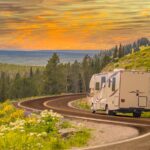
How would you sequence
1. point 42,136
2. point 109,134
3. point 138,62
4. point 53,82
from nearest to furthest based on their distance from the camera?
point 42,136, point 109,134, point 138,62, point 53,82

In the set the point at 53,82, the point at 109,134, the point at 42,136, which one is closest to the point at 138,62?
the point at 109,134

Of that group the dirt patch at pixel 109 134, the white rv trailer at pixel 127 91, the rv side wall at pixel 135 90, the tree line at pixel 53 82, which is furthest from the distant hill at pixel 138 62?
the tree line at pixel 53 82

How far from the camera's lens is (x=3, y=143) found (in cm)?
1463

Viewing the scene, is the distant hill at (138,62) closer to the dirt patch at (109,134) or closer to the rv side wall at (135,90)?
the rv side wall at (135,90)

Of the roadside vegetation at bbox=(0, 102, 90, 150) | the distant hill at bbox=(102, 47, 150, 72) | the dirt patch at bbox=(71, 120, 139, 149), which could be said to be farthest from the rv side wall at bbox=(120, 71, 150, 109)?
the distant hill at bbox=(102, 47, 150, 72)

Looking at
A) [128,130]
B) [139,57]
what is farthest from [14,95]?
[128,130]

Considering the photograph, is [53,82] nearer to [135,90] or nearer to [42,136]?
[135,90]

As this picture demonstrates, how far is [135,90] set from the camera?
3288 centimetres

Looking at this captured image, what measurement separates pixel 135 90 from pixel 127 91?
490 mm

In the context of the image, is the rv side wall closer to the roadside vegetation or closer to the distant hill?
the roadside vegetation

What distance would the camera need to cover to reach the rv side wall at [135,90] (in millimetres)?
32438

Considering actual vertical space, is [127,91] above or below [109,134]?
above

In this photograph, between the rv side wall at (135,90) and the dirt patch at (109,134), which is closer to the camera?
the dirt patch at (109,134)

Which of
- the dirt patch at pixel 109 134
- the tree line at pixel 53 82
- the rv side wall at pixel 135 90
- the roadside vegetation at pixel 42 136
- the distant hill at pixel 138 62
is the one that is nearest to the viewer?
the roadside vegetation at pixel 42 136
